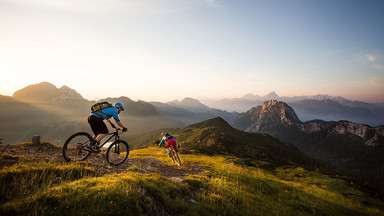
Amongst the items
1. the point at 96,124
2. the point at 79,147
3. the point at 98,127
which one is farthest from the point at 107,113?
the point at 79,147

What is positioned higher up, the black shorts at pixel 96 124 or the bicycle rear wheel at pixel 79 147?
the black shorts at pixel 96 124

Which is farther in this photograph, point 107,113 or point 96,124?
point 107,113

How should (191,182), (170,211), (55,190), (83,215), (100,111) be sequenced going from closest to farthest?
(83,215) < (55,190) < (170,211) < (191,182) < (100,111)

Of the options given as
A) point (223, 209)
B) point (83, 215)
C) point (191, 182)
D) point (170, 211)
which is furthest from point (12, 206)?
point (191, 182)

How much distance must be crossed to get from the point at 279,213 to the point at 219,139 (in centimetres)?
15281

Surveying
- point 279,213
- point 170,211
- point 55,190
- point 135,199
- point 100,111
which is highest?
point 100,111

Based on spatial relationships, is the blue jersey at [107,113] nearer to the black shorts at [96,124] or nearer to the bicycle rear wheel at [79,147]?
the black shorts at [96,124]

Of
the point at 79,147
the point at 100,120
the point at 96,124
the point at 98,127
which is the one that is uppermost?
the point at 100,120

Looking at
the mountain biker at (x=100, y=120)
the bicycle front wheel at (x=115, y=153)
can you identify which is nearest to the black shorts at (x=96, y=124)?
the mountain biker at (x=100, y=120)

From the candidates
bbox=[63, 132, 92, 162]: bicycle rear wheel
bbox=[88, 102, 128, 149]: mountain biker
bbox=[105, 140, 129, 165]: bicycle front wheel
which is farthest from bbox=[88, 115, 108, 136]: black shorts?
A: bbox=[105, 140, 129, 165]: bicycle front wheel

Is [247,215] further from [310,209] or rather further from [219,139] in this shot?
[219,139]

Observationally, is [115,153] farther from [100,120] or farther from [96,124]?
[100,120]

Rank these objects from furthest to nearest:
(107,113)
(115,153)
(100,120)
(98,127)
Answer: (115,153), (107,113), (98,127), (100,120)

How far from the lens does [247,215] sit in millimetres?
6824
